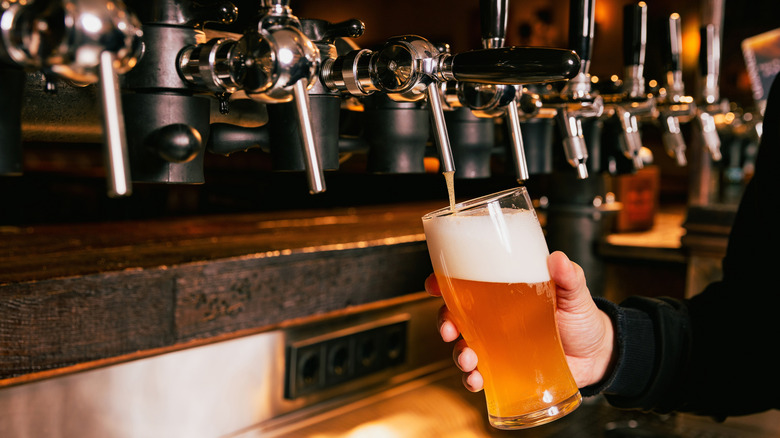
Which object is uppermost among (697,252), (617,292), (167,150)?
(167,150)

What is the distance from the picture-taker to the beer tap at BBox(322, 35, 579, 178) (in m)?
0.58

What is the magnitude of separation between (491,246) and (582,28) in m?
0.32

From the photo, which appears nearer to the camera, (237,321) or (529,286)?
(529,286)

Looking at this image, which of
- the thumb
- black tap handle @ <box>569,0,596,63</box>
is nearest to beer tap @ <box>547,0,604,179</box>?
black tap handle @ <box>569,0,596,63</box>

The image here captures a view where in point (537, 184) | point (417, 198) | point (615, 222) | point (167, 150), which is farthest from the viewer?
point (417, 198)

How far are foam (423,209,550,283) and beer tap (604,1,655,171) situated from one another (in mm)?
324

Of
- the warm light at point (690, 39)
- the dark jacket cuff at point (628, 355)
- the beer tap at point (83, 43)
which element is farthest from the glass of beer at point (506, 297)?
the warm light at point (690, 39)

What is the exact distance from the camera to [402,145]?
2.77ft

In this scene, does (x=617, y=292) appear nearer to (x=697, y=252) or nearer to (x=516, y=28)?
(x=697, y=252)

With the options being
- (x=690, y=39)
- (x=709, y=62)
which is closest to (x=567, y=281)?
(x=709, y=62)

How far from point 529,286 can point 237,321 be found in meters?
0.61

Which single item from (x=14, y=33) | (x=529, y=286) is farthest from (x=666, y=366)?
(x=14, y=33)

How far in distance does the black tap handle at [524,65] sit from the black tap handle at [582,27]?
0.34m

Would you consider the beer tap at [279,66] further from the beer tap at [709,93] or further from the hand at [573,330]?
the beer tap at [709,93]
